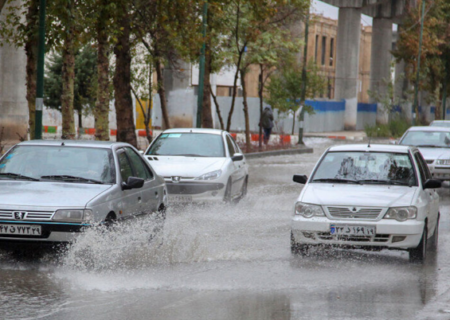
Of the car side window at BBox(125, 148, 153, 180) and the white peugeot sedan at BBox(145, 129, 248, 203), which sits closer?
the car side window at BBox(125, 148, 153, 180)

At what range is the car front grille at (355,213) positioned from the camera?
9352 mm

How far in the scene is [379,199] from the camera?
31.1ft

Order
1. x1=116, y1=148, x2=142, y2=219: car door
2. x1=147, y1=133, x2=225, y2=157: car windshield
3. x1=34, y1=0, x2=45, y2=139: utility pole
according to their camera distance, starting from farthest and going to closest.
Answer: x1=34, y1=0, x2=45, y2=139: utility pole
x1=147, y1=133, x2=225, y2=157: car windshield
x1=116, y1=148, x2=142, y2=219: car door

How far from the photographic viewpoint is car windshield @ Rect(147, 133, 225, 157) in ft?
50.4

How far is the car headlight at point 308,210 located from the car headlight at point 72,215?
8.58ft

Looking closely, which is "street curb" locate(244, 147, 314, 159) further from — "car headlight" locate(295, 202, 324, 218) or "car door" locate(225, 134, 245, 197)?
"car headlight" locate(295, 202, 324, 218)

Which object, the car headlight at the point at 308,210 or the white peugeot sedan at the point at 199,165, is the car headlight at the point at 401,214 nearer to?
the car headlight at the point at 308,210

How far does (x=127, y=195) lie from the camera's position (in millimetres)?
9438

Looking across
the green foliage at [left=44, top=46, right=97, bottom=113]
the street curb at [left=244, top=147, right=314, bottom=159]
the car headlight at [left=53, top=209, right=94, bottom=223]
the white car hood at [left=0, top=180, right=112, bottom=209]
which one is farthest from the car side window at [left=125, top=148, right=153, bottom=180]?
the green foliage at [left=44, top=46, right=97, bottom=113]

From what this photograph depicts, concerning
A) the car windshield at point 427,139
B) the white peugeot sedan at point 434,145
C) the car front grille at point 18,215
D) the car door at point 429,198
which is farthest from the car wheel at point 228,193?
the car windshield at point 427,139

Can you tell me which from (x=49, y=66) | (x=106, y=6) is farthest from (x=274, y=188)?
(x=49, y=66)

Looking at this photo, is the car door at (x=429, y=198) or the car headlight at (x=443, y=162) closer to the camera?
the car door at (x=429, y=198)

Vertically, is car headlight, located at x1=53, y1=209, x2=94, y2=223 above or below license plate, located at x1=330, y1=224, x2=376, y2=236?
above

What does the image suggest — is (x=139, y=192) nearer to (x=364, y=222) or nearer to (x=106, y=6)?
(x=364, y=222)
